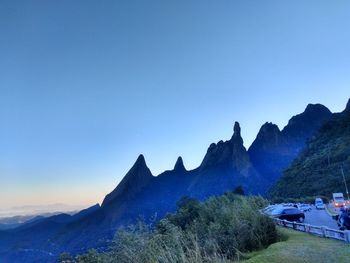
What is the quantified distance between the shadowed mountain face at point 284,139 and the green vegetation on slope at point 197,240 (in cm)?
15552

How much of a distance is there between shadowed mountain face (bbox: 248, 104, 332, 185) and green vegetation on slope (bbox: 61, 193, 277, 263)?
156 metres

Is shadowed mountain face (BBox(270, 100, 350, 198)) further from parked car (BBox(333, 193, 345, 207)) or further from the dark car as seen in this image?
the dark car

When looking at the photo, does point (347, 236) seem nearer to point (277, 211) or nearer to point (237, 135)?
point (277, 211)

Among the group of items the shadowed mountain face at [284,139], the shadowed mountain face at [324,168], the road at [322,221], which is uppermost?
the shadowed mountain face at [284,139]

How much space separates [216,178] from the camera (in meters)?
162

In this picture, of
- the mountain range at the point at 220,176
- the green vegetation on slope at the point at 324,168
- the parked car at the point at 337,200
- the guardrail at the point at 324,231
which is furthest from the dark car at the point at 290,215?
the mountain range at the point at 220,176

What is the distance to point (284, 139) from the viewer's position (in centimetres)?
17712

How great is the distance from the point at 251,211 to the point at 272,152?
544 ft

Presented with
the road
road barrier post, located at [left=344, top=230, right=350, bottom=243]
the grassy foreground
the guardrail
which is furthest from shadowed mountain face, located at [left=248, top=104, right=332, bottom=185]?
the grassy foreground

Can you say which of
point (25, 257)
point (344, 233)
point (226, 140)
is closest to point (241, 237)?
Result: point (344, 233)

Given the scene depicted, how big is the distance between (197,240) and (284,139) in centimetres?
17237

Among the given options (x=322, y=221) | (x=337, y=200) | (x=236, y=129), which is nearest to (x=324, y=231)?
(x=322, y=221)

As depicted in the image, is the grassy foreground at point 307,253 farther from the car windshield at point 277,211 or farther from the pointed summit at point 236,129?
the pointed summit at point 236,129

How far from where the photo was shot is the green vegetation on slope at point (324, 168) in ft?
204
